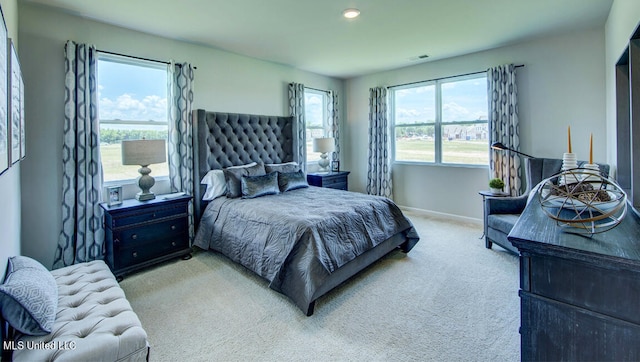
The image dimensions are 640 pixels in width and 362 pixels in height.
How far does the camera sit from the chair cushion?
328cm

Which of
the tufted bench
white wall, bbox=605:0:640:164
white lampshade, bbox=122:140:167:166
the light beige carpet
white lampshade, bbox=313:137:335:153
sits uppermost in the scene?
white wall, bbox=605:0:640:164

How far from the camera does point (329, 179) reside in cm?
528

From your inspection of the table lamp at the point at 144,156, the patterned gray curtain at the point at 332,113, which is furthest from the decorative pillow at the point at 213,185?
the patterned gray curtain at the point at 332,113

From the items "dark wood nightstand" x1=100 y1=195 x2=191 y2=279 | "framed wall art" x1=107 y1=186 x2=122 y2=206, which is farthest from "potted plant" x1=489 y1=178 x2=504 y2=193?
"framed wall art" x1=107 y1=186 x2=122 y2=206

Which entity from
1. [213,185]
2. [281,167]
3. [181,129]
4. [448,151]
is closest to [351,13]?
[281,167]

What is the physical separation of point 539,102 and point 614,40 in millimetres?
1249

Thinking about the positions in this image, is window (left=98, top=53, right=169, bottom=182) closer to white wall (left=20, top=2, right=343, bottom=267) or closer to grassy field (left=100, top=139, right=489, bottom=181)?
grassy field (left=100, top=139, right=489, bottom=181)

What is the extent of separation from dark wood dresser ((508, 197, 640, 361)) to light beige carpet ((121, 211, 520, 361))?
0.93m

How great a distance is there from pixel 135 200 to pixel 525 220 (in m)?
3.60

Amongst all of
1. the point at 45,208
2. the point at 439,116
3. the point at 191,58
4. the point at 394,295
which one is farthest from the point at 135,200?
the point at 439,116

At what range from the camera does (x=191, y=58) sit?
3951 mm

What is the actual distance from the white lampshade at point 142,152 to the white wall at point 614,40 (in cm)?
390

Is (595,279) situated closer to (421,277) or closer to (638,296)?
(638,296)

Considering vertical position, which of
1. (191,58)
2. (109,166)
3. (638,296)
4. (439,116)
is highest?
(191,58)
